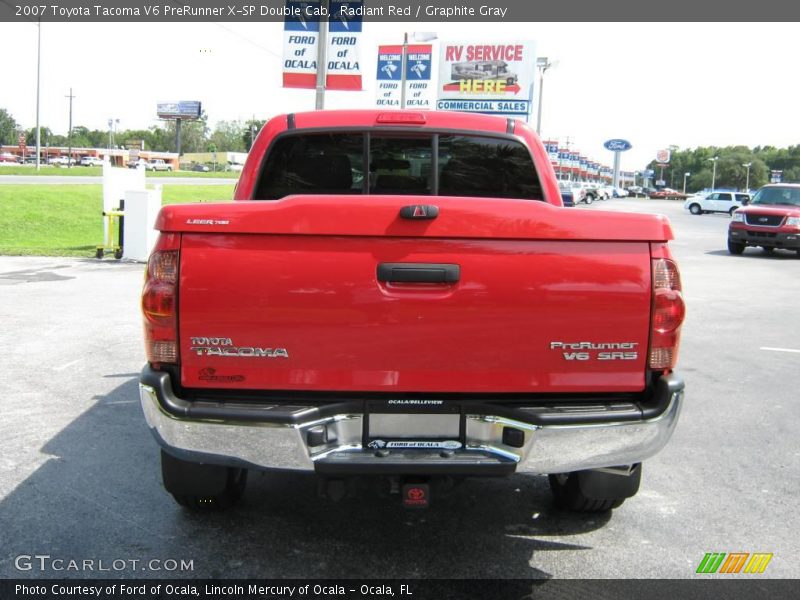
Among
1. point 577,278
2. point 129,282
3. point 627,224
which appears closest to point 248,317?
point 577,278

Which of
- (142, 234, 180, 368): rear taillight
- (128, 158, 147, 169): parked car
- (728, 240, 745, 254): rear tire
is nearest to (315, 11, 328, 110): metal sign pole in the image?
(128, 158, 147, 169): parked car

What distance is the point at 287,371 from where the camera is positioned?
3045mm

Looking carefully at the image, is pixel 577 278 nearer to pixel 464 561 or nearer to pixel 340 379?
pixel 340 379

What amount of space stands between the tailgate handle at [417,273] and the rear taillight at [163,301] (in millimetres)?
807

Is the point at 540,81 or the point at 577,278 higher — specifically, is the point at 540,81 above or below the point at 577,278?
above

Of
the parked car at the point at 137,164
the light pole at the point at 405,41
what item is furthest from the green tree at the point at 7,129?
the light pole at the point at 405,41

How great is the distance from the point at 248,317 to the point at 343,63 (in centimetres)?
1369

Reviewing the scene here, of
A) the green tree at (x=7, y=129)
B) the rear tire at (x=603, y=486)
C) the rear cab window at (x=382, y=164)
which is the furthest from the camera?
the green tree at (x=7, y=129)

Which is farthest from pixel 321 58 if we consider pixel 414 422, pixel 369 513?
pixel 414 422

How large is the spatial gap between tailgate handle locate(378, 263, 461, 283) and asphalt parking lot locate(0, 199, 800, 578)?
4.43 feet

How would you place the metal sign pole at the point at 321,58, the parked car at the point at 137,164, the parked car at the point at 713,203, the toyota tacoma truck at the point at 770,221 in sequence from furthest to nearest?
the parked car at the point at 713,203, the toyota tacoma truck at the point at 770,221, the parked car at the point at 137,164, the metal sign pole at the point at 321,58

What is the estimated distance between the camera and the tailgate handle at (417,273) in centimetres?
301

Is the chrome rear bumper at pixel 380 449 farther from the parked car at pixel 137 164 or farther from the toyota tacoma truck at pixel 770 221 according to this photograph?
the toyota tacoma truck at pixel 770 221

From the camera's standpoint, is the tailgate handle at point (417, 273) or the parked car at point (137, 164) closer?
the tailgate handle at point (417, 273)
